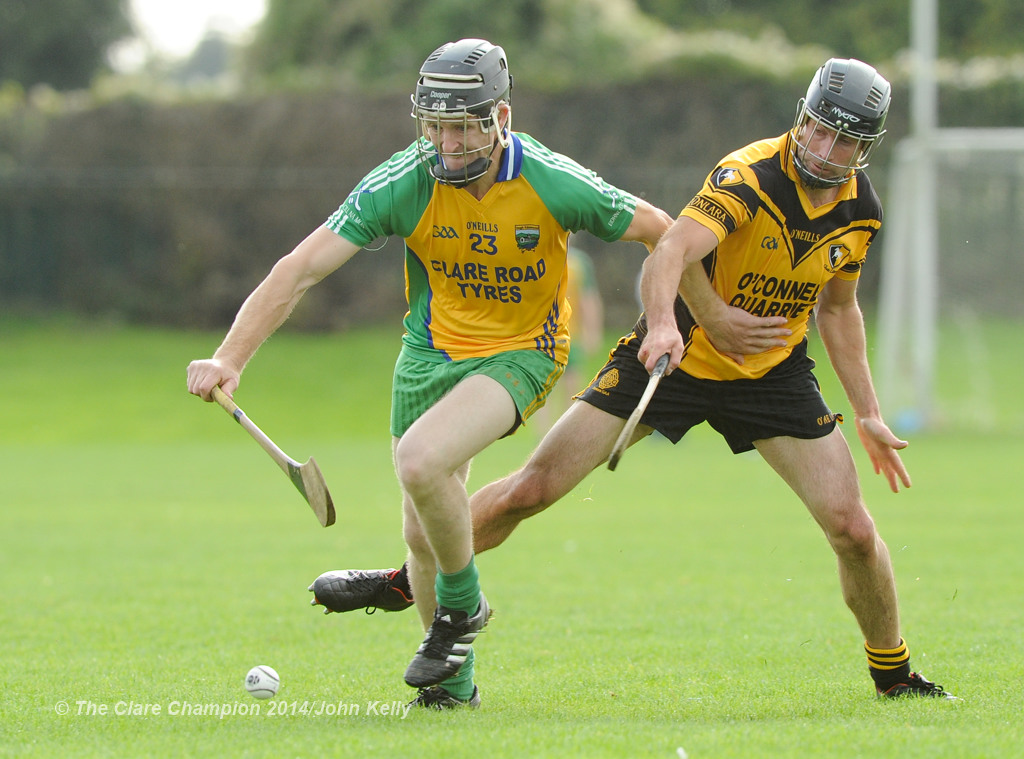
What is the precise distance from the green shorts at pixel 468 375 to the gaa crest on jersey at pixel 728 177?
3.14 ft

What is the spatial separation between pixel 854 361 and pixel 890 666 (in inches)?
48.8

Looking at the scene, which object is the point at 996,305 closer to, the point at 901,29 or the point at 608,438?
the point at 608,438

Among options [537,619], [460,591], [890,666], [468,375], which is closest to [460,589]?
[460,591]

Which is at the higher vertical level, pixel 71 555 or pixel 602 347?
pixel 71 555

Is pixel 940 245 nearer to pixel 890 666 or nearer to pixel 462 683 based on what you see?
pixel 890 666

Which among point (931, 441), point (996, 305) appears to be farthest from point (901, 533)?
point (996, 305)

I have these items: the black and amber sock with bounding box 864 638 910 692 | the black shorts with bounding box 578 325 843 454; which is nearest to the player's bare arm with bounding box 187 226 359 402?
the black shorts with bounding box 578 325 843 454

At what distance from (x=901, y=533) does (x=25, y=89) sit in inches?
1260

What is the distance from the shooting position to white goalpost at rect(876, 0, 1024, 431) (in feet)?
58.4

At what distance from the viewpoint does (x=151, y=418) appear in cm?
2072

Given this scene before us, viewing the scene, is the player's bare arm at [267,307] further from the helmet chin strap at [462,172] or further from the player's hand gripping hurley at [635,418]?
the player's hand gripping hurley at [635,418]

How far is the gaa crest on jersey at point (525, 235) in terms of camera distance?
5.20 m

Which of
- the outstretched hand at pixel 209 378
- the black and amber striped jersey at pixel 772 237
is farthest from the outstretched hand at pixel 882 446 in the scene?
the outstretched hand at pixel 209 378

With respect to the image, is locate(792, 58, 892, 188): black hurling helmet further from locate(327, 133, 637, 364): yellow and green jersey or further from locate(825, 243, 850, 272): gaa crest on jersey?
locate(327, 133, 637, 364): yellow and green jersey
